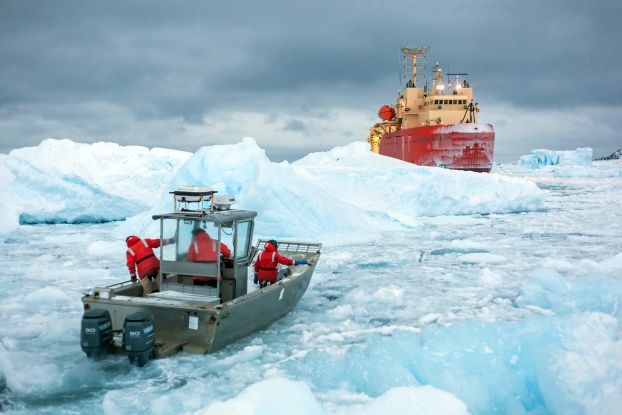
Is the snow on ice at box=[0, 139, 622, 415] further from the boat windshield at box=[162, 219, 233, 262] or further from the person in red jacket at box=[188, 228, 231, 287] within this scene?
the boat windshield at box=[162, 219, 233, 262]

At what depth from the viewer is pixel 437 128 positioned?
27.5 m

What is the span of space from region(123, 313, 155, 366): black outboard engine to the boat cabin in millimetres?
792

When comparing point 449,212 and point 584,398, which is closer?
point 584,398

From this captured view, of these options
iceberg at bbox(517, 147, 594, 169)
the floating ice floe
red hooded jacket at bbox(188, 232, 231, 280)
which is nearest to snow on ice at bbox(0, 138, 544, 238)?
red hooded jacket at bbox(188, 232, 231, 280)

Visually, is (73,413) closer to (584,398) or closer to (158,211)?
(584,398)

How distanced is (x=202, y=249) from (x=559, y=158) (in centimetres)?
7346

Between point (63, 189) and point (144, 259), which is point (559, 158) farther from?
point (144, 259)

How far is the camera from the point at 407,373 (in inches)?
178

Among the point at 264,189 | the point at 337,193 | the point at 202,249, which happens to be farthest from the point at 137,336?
the point at 337,193

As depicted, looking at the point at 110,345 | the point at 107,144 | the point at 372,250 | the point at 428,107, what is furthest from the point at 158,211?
the point at 428,107

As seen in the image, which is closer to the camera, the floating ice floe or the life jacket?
the floating ice floe

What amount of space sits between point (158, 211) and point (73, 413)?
9.93 meters

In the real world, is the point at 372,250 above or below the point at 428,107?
below

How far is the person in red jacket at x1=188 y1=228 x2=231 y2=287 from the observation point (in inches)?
217
